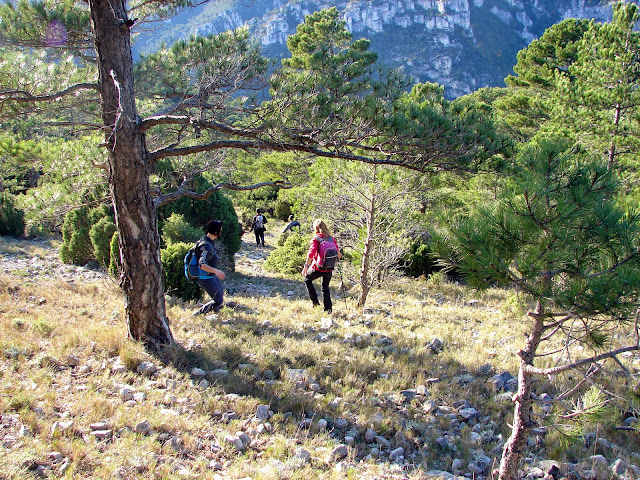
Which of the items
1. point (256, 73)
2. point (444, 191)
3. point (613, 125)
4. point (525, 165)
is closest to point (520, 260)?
point (525, 165)

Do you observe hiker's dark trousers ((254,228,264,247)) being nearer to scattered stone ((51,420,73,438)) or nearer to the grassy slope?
the grassy slope

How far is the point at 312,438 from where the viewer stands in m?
3.82

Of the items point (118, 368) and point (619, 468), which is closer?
point (619, 468)

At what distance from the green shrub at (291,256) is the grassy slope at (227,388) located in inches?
214

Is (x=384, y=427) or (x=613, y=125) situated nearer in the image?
(x=384, y=427)

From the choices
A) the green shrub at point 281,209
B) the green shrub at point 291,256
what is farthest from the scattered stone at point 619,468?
the green shrub at point 281,209

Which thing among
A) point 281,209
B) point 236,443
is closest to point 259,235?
point 281,209

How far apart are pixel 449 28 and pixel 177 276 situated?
12866cm

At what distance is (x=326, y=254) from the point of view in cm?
699

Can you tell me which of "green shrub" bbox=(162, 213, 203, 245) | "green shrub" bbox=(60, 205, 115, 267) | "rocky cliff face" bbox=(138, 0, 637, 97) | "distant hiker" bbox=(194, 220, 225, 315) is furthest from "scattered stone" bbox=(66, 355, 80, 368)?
"rocky cliff face" bbox=(138, 0, 637, 97)

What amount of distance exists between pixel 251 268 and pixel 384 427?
10536 millimetres

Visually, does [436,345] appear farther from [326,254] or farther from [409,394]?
[326,254]

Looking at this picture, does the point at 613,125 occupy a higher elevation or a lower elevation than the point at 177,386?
higher

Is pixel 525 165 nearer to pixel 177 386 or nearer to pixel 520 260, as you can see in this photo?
pixel 520 260
